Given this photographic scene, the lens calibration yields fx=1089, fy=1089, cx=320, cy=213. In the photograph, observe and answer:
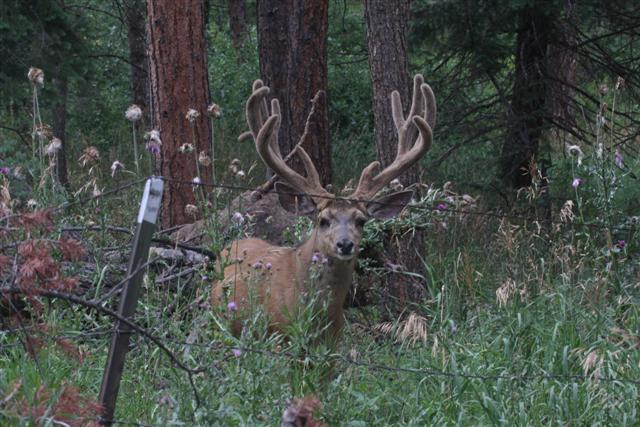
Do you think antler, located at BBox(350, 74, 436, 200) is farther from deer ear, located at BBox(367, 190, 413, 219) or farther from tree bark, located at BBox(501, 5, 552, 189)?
tree bark, located at BBox(501, 5, 552, 189)

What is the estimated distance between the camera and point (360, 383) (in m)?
5.74

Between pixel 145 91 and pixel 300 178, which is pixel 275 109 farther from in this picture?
pixel 145 91

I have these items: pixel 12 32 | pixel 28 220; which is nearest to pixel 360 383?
pixel 28 220

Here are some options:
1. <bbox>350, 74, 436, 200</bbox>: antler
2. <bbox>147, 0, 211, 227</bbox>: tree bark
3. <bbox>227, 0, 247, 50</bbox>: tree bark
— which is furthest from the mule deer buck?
<bbox>227, 0, 247, 50</bbox>: tree bark

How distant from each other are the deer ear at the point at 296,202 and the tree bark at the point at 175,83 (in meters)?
2.73

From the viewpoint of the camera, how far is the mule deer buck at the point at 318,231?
266 inches

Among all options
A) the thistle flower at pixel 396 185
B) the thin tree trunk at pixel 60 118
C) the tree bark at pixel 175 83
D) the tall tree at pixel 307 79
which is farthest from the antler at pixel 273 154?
the thin tree trunk at pixel 60 118

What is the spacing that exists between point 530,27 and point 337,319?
6128 millimetres

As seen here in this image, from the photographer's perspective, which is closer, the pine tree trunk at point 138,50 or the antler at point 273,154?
the antler at point 273,154

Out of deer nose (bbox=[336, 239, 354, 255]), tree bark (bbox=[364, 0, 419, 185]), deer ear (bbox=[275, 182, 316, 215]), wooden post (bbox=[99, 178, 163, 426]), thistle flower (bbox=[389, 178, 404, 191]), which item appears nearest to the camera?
wooden post (bbox=[99, 178, 163, 426])

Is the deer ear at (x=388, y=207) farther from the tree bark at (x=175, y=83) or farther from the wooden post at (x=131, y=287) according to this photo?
the wooden post at (x=131, y=287)

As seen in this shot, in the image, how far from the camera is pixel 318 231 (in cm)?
710

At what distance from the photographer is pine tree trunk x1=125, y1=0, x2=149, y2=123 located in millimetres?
16766

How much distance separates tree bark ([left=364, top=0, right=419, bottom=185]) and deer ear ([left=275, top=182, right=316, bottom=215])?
146 centimetres
